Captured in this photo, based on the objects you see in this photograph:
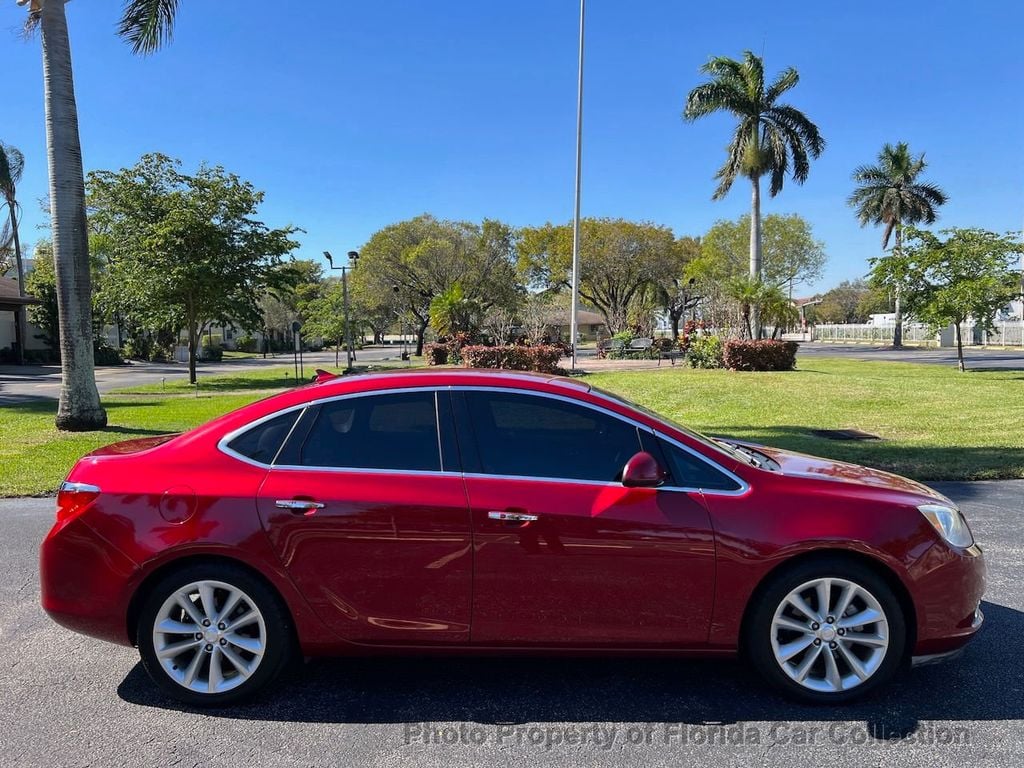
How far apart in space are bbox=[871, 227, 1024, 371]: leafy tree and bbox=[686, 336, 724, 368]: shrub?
5873 mm

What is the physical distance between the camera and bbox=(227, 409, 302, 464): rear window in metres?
3.23

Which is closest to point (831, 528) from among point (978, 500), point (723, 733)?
point (723, 733)

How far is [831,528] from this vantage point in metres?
3.04

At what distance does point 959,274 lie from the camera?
70.7ft

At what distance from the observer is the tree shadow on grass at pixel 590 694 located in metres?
3.03

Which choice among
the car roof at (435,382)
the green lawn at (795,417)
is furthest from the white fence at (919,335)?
the car roof at (435,382)

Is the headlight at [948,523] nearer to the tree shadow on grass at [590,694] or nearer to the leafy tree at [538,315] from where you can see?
the tree shadow on grass at [590,694]

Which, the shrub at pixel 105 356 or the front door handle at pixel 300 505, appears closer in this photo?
the front door handle at pixel 300 505

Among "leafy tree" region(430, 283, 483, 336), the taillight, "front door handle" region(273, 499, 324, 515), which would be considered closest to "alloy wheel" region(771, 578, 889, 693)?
"front door handle" region(273, 499, 324, 515)

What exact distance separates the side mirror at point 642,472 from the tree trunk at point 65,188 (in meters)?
10.8

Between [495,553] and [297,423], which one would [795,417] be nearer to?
[495,553]

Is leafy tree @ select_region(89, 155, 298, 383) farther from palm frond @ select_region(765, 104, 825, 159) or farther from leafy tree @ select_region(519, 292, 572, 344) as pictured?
palm frond @ select_region(765, 104, 825, 159)

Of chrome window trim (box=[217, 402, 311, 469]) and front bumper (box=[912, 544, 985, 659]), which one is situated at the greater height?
chrome window trim (box=[217, 402, 311, 469])

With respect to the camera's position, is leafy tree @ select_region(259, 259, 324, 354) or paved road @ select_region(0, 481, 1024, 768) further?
leafy tree @ select_region(259, 259, 324, 354)
